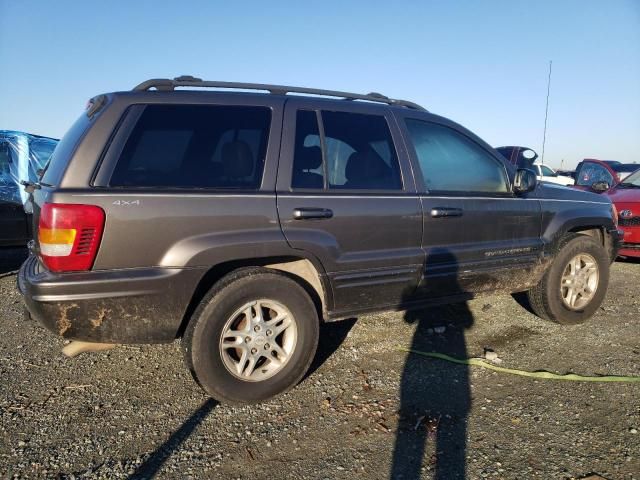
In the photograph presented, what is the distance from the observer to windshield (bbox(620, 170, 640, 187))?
7164 millimetres

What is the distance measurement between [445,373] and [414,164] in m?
1.47

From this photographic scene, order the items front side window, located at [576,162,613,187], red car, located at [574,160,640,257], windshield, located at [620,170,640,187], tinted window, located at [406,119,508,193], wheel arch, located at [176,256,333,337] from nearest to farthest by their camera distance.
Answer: wheel arch, located at [176,256,333,337] → tinted window, located at [406,119,508,193] → red car, located at [574,160,640,257] → windshield, located at [620,170,640,187] → front side window, located at [576,162,613,187]

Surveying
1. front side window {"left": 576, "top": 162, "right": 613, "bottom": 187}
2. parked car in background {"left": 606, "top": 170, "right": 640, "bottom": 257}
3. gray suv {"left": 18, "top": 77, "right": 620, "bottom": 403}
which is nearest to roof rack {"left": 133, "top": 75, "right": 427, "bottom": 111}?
gray suv {"left": 18, "top": 77, "right": 620, "bottom": 403}

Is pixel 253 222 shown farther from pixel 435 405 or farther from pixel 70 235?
pixel 435 405

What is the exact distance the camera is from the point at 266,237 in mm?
2793

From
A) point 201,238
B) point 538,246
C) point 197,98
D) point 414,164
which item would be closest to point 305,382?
point 201,238

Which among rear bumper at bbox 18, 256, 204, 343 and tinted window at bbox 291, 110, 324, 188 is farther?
tinted window at bbox 291, 110, 324, 188

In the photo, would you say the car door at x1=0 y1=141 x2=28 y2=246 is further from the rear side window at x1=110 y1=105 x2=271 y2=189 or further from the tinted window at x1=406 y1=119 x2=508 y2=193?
the tinted window at x1=406 y1=119 x2=508 y2=193

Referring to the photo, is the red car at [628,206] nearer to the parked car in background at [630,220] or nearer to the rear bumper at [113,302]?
the parked car in background at [630,220]

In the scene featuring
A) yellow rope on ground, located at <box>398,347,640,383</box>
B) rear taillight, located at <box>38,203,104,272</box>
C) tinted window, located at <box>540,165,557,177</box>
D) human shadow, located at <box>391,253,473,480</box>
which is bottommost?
human shadow, located at <box>391,253,473,480</box>

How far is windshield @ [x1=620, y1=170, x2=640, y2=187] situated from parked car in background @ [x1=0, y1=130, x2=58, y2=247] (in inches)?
319

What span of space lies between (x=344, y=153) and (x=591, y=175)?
25.8ft

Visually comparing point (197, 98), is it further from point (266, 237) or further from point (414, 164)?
point (414, 164)

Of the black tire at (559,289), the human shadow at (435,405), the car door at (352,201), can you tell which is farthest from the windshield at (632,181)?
the car door at (352,201)
